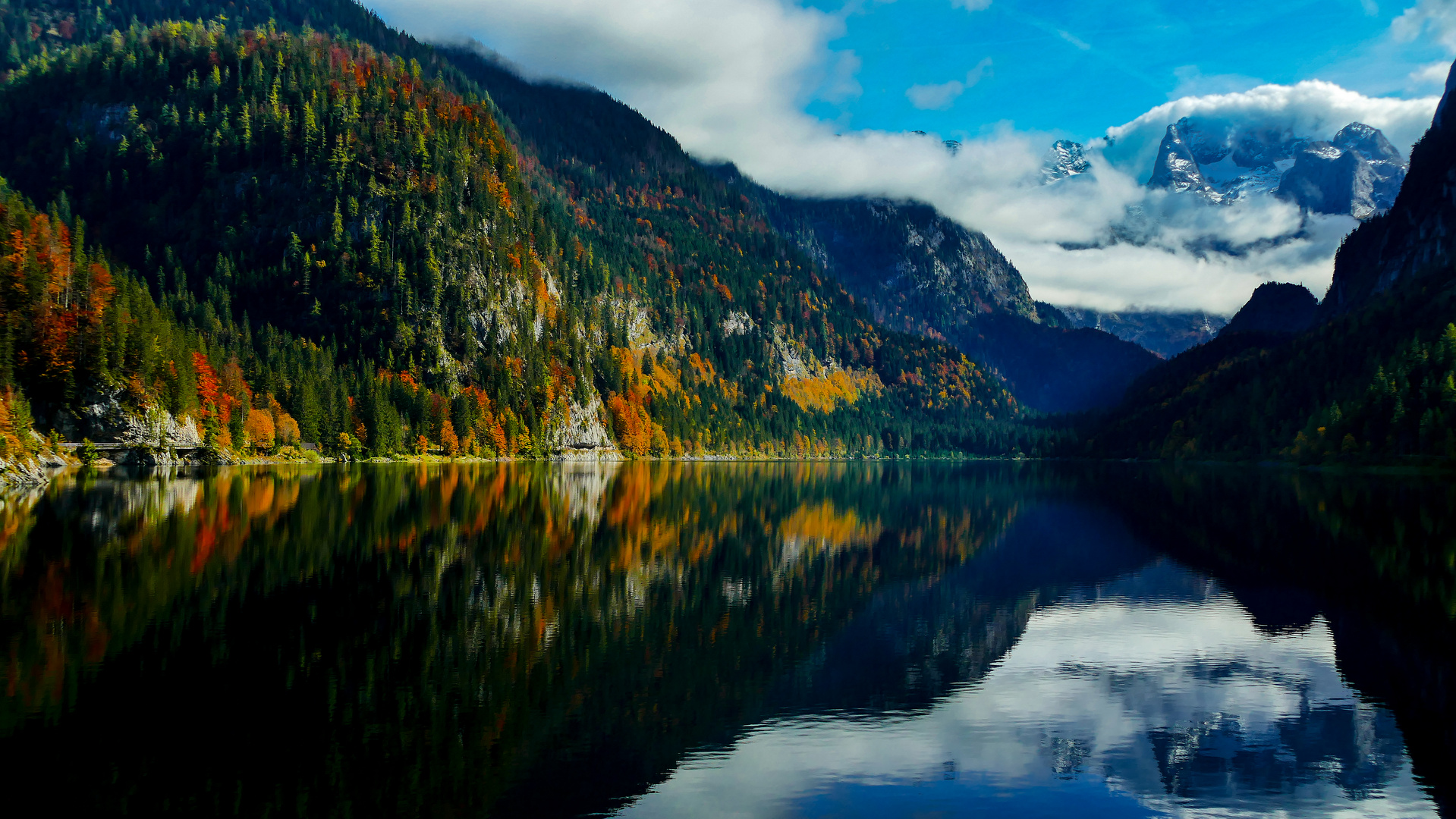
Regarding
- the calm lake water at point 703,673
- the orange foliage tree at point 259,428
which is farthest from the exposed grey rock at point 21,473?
the orange foliage tree at point 259,428

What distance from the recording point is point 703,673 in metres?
24.8

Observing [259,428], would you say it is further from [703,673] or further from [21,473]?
[703,673]

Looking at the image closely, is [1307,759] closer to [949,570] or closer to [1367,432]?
[949,570]

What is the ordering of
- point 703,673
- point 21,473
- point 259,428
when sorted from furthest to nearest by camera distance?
point 259,428, point 21,473, point 703,673

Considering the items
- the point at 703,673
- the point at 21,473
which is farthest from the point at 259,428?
the point at 703,673

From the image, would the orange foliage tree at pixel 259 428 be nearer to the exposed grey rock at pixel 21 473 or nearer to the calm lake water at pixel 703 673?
the exposed grey rock at pixel 21 473

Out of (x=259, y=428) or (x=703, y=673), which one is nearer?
(x=703, y=673)

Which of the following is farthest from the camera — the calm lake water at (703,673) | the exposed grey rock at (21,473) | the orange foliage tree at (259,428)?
the orange foliage tree at (259,428)

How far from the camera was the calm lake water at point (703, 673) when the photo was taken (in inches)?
677

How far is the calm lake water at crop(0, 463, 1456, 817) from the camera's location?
17.2m

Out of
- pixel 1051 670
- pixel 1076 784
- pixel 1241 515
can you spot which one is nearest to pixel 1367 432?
pixel 1241 515

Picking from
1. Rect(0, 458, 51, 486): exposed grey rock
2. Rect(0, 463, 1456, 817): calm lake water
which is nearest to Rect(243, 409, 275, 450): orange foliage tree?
Rect(0, 458, 51, 486): exposed grey rock

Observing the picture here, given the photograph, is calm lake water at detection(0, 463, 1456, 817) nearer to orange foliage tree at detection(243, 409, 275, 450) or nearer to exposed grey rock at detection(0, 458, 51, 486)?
exposed grey rock at detection(0, 458, 51, 486)

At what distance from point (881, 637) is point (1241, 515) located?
55320 millimetres
